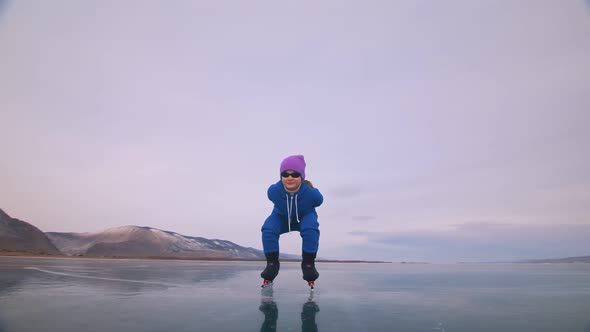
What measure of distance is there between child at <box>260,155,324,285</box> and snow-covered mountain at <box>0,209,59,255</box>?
4154 cm

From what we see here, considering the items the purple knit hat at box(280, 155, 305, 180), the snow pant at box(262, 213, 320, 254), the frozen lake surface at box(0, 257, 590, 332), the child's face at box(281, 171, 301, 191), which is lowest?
the frozen lake surface at box(0, 257, 590, 332)

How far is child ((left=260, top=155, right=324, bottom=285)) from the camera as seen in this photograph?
562cm

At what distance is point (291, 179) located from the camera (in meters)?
5.59

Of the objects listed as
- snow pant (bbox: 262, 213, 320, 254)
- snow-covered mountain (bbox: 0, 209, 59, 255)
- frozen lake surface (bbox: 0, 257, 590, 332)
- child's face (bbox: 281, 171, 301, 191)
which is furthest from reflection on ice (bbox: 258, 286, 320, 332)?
snow-covered mountain (bbox: 0, 209, 59, 255)

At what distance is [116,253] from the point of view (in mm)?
44906

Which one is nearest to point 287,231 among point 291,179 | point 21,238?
point 291,179

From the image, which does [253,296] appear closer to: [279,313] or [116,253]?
[279,313]

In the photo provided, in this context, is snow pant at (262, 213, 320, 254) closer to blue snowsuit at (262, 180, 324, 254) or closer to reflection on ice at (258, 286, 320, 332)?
blue snowsuit at (262, 180, 324, 254)

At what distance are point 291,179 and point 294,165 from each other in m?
0.23

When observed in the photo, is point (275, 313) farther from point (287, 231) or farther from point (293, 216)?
point (287, 231)

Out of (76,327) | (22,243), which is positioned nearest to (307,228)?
(76,327)

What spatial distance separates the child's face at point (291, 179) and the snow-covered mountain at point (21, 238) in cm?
4205

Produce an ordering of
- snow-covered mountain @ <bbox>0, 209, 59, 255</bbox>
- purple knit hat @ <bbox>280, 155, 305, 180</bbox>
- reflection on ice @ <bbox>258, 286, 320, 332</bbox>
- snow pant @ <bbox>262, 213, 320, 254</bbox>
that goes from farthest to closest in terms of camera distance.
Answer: snow-covered mountain @ <bbox>0, 209, 59, 255</bbox>
snow pant @ <bbox>262, 213, 320, 254</bbox>
purple knit hat @ <bbox>280, 155, 305, 180</bbox>
reflection on ice @ <bbox>258, 286, 320, 332</bbox>

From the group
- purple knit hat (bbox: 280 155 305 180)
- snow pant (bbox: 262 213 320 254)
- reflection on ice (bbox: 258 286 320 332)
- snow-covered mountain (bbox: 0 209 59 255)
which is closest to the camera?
reflection on ice (bbox: 258 286 320 332)
